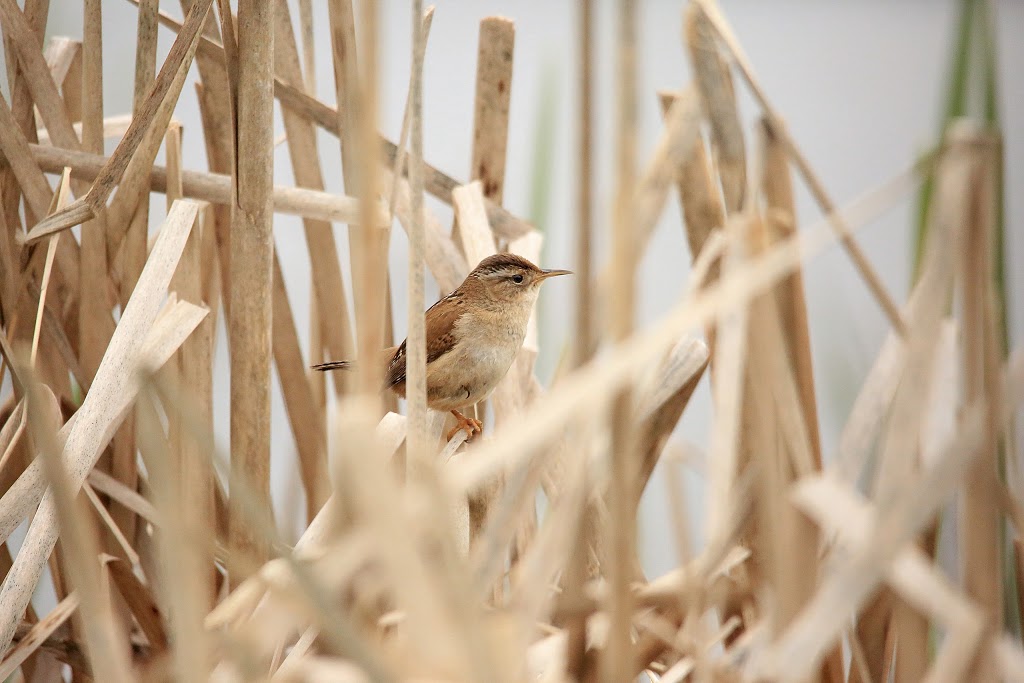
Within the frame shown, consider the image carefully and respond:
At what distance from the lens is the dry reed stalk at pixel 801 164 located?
1.23 m

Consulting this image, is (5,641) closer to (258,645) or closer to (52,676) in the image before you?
(52,676)

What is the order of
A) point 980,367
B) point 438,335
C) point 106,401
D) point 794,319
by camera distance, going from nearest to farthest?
point 980,367 < point 794,319 < point 106,401 < point 438,335

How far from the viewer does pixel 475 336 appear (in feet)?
9.36

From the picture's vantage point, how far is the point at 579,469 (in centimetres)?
107

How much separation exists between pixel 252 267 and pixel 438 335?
3.95ft

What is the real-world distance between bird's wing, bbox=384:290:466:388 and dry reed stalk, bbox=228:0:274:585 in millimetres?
971

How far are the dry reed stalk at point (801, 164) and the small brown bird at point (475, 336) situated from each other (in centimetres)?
127

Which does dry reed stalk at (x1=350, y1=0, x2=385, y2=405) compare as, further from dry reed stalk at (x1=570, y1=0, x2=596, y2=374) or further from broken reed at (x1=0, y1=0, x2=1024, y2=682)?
dry reed stalk at (x1=570, y1=0, x2=596, y2=374)

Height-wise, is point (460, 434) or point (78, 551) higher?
point (78, 551)

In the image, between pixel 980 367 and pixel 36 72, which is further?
pixel 36 72

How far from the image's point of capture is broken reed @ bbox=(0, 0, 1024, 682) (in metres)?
0.92

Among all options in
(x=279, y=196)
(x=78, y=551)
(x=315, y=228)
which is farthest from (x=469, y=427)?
(x=78, y=551)

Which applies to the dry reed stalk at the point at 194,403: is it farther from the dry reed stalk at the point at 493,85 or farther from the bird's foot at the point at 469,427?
the bird's foot at the point at 469,427

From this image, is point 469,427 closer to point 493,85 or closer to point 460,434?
point 460,434
